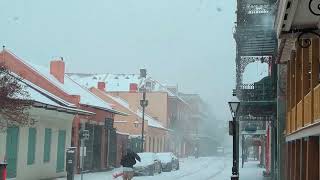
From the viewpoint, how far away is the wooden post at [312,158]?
580 inches

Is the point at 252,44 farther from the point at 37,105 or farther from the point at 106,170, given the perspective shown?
the point at 106,170

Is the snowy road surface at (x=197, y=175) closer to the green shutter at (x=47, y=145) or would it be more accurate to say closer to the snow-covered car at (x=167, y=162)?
the snow-covered car at (x=167, y=162)

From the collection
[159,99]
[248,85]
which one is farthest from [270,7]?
[159,99]

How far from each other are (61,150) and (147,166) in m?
6.76

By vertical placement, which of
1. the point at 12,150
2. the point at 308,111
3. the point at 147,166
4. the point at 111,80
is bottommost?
the point at 147,166

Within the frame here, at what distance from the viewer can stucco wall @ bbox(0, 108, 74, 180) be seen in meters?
26.1

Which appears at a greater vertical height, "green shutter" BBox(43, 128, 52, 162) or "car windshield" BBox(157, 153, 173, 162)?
"green shutter" BBox(43, 128, 52, 162)

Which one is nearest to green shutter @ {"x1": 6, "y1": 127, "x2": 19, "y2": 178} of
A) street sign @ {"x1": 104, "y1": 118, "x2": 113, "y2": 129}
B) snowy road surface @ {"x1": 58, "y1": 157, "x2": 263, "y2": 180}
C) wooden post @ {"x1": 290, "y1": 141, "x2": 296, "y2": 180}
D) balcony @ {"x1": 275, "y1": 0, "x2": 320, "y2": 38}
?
snowy road surface @ {"x1": 58, "y1": 157, "x2": 263, "y2": 180}

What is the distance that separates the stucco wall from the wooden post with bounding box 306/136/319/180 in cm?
1340

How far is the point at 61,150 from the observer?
105 feet

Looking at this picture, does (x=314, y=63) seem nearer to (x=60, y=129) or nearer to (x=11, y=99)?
(x=11, y=99)

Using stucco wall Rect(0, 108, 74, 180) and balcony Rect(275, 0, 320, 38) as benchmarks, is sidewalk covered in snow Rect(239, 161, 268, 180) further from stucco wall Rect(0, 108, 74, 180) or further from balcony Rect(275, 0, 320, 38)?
balcony Rect(275, 0, 320, 38)

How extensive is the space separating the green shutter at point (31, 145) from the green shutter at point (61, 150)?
3667 mm

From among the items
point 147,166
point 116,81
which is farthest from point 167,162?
point 116,81
